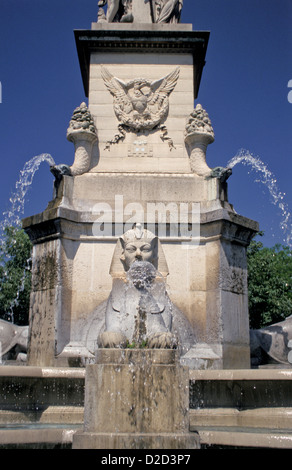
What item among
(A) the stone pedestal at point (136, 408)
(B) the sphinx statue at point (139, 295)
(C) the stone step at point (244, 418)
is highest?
(B) the sphinx statue at point (139, 295)

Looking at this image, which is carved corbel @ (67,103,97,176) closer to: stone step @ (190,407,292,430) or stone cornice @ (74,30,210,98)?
stone cornice @ (74,30,210,98)

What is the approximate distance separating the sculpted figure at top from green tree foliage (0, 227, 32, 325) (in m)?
20.1

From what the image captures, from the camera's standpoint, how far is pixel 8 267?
112ft

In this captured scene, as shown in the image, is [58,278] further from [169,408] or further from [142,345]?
[169,408]

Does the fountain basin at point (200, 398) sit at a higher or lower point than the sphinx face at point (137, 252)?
lower

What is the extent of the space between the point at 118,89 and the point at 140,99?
682 mm

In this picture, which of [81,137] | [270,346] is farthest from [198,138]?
[270,346]

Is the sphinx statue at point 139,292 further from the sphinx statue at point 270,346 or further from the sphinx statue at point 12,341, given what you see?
the sphinx statue at point 12,341

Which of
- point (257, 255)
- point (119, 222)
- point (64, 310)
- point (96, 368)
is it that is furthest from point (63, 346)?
point (257, 255)

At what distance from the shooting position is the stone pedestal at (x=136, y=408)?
5148mm

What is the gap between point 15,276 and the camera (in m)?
32.7

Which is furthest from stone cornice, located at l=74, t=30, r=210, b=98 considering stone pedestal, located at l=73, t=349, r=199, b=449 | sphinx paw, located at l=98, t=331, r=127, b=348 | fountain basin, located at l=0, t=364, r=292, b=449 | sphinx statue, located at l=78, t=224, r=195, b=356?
stone pedestal, located at l=73, t=349, r=199, b=449

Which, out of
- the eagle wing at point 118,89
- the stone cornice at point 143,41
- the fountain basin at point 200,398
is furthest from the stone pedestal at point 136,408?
the stone cornice at point 143,41

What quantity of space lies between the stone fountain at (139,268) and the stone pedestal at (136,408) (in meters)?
0.01
